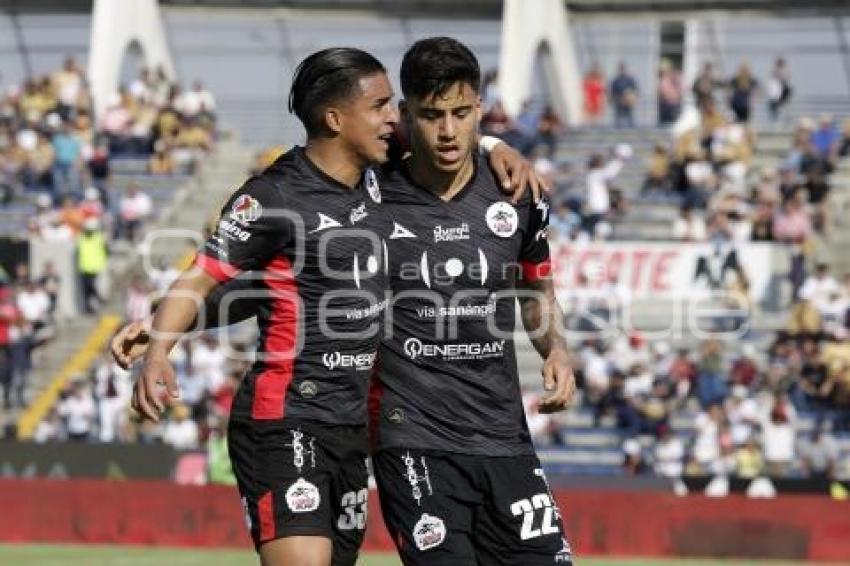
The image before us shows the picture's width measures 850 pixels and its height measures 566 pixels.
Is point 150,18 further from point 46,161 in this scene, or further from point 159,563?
point 159,563

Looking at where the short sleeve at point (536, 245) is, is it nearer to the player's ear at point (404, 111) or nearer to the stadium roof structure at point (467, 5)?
the player's ear at point (404, 111)

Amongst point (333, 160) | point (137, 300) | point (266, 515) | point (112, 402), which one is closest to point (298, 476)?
point (266, 515)

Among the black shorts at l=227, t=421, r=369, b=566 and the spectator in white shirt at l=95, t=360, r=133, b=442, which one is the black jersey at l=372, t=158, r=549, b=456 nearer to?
the black shorts at l=227, t=421, r=369, b=566

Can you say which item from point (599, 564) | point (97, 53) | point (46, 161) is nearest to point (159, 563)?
point (599, 564)

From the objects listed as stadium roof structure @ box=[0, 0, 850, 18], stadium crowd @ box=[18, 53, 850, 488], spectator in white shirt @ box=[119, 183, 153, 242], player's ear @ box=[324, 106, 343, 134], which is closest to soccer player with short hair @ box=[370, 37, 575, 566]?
player's ear @ box=[324, 106, 343, 134]

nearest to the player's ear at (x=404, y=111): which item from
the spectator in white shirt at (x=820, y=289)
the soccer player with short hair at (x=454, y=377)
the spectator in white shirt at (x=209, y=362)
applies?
the soccer player with short hair at (x=454, y=377)

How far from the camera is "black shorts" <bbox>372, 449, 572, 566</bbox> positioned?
7.94 m

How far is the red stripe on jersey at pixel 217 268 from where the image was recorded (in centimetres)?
774

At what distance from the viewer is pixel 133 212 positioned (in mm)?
29875

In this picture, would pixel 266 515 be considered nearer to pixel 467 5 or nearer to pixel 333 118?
pixel 333 118

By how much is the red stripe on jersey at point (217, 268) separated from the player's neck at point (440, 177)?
Result: 0.85 metres

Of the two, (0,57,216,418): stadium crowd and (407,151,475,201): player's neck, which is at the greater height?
(407,151,475,201): player's neck

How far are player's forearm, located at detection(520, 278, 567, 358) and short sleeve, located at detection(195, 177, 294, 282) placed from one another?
43.5 inches

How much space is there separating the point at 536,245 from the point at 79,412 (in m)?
17.9
